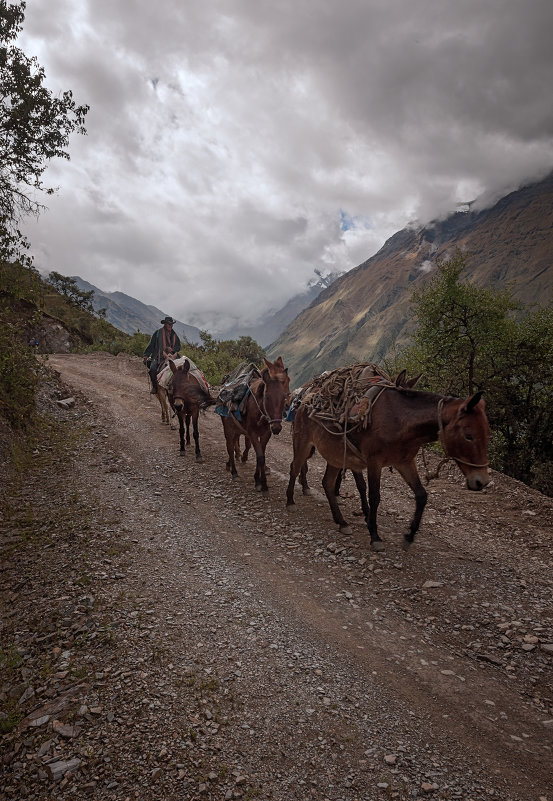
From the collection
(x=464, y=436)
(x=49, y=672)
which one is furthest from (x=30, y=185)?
(x=464, y=436)

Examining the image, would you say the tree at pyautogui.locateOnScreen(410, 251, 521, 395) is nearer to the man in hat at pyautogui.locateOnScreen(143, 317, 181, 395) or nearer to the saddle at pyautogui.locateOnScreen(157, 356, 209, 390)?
the saddle at pyautogui.locateOnScreen(157, 356, 209, 390)

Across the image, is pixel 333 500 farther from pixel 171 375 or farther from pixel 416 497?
pixel 171 375

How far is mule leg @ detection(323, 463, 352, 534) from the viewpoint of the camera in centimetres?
743

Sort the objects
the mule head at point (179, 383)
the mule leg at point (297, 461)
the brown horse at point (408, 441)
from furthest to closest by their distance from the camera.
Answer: the mule head at point (179, 383), the mule leg at point (297, 461), the brown horse at point (408, 441)

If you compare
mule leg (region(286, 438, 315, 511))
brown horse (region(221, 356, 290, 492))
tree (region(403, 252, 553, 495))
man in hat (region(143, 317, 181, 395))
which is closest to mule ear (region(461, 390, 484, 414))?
mule leg (region(286, 438, 315, 511))

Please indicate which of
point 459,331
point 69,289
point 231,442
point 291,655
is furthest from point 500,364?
point 69,289

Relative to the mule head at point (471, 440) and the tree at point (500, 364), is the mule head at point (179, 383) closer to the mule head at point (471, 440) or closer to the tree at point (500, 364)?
the mule head at point (471, 440)

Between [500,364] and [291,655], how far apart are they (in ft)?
64.0

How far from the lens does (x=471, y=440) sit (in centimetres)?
566

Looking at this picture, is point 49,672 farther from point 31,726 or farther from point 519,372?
point 519,372

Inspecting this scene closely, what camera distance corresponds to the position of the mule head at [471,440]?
5.61 m

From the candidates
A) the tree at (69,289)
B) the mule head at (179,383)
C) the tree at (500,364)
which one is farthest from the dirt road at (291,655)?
the tree at (69,289)

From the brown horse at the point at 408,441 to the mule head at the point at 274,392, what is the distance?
0.98 meters

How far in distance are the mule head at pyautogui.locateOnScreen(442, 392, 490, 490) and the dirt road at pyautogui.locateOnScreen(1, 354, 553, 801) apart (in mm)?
1624
